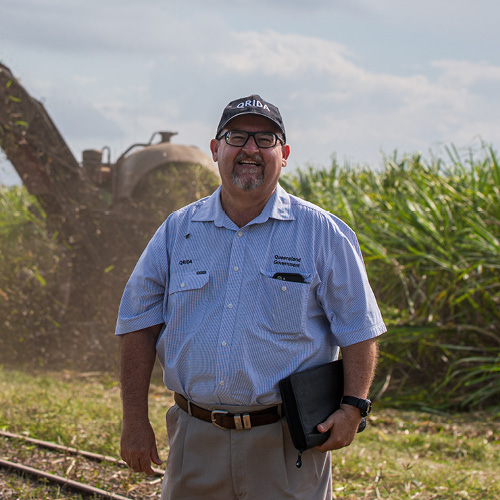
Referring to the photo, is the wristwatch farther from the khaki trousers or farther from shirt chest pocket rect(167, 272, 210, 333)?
shirt chest pocket rect(167, 272, 210, 333)

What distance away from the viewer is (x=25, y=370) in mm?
9281

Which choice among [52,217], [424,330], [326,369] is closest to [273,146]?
[326,369]

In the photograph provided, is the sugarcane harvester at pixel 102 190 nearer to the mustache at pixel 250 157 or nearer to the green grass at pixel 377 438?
the green grass at pixel 377 438

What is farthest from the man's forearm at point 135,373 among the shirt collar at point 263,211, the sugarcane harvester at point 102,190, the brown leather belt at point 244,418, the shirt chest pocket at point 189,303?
the sugarcane harvester at point 102,190

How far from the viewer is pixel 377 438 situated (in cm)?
617

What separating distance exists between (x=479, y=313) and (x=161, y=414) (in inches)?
147

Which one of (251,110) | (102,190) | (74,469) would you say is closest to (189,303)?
(251,110)

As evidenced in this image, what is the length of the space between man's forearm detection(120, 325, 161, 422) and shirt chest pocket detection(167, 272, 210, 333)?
0.18m

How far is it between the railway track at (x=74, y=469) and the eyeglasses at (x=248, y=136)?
2.48 meters

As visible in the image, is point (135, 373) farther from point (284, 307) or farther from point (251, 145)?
point (251, 145)

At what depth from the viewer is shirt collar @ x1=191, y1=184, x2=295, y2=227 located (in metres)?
2.90

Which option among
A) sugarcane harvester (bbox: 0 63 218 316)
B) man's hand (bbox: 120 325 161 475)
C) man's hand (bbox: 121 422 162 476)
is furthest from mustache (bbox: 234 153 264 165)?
sugarcane harvester (bbox: 0 63 218 316)

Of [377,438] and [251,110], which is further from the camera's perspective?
[377,438]

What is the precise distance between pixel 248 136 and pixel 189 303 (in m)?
0.72
